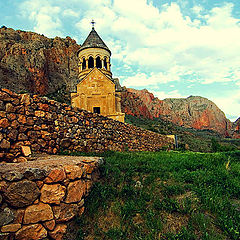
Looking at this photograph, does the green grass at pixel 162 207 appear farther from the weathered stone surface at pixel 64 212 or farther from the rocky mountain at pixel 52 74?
the rocky mountain at pixel 52 74

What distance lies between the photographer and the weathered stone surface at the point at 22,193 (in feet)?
6.47

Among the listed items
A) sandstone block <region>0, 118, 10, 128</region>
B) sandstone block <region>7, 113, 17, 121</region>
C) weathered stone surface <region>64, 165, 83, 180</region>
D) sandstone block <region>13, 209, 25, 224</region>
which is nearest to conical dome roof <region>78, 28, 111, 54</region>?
sandstone block <region>7, 113, 17, 121</region>

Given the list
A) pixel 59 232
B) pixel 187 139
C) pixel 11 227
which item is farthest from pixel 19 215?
pixel 187 139

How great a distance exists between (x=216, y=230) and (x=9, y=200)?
266 centimetres

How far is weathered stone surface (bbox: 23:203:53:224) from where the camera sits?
2025 millimetres

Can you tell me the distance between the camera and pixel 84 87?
47.9 ft

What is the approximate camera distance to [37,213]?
209cm

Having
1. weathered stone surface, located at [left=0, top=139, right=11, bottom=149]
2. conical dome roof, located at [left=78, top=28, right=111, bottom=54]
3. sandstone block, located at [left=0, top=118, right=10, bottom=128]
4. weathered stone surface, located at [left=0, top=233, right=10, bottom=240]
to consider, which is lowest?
weathered stone surface, located at [left=0, top=233, right=10, bottom=240]

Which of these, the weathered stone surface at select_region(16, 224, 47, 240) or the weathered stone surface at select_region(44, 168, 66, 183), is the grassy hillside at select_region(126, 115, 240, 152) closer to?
the weathered stone surface at select_region(44, 168, 66, 183)

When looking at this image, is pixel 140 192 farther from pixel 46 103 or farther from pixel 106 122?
pixel 106 122

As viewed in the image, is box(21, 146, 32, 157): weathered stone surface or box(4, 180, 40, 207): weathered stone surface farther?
box(21, 146, 32, 157): weathered stone surface

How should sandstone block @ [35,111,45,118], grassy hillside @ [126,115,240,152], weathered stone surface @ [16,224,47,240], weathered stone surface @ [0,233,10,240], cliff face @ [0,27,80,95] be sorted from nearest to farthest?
1. weathered stone surface @ [0,233,10,240]
2. weathered stone surface @ [16,224,47,240]
3. sandstone block @ [35,111,45,118]
4. grassy hillside @ [126,115,240,152]
5. cliff face @ [0,27,80,95]

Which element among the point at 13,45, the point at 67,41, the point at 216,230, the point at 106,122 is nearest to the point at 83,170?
the point at 216,230

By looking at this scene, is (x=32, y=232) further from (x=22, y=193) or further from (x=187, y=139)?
(x=187, y=139)
